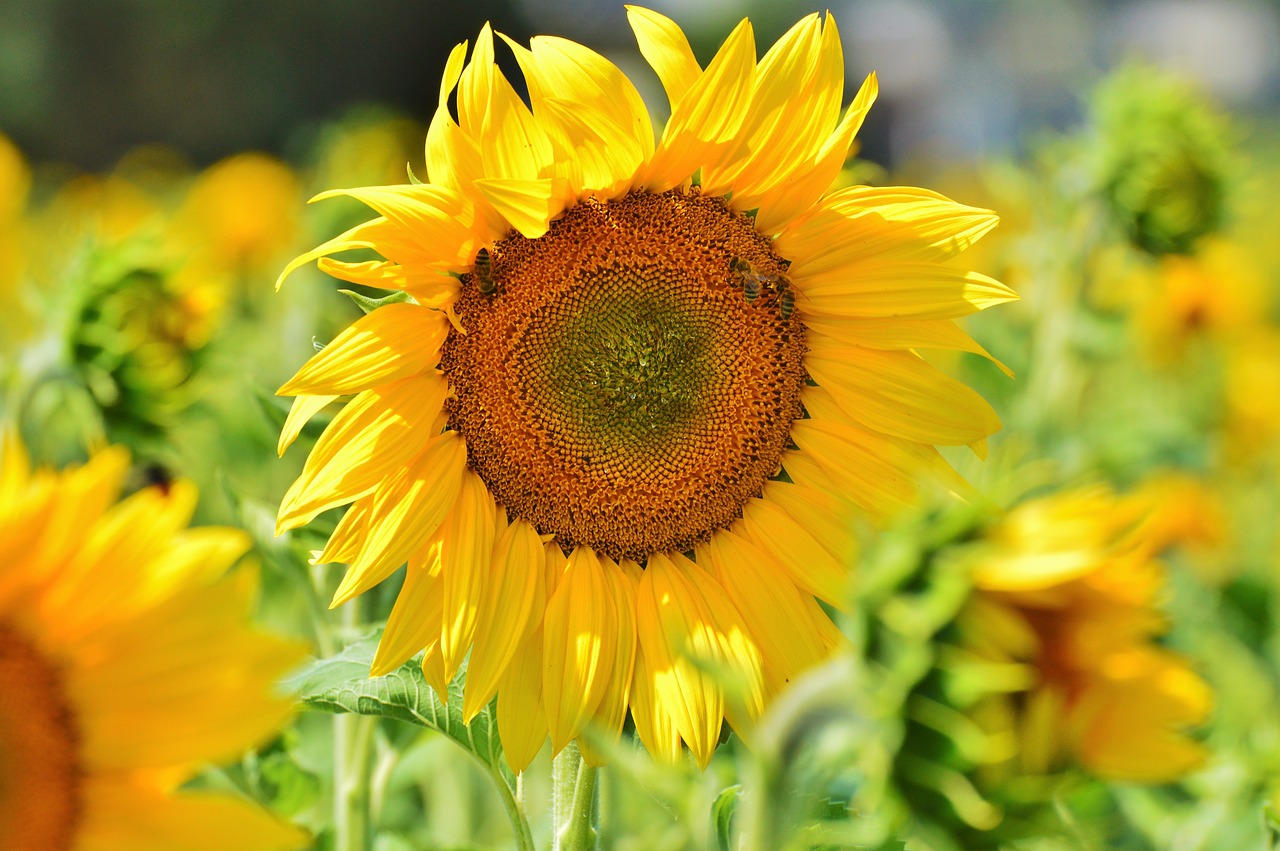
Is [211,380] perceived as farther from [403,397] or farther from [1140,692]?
[1140,692]

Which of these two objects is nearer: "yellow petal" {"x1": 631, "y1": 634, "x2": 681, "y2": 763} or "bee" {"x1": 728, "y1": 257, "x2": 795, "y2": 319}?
"yellow petal" {"x1": 631, "y1": 634, "x2": 681, "y2": 763}

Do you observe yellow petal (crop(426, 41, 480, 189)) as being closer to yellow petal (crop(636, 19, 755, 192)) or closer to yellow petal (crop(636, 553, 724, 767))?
yellow petal (crop(636, 19, 755, 192))

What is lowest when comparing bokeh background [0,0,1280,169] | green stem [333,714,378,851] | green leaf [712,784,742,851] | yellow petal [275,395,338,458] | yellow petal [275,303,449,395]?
bokeh background [0,0,1280,169]

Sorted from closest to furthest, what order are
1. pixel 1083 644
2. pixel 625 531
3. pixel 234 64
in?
pixel 1083 644, pixel 625 531, pixel 234 64

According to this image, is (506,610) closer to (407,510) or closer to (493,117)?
(407,510)

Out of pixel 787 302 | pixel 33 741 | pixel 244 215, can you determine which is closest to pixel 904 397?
pixel 787 302

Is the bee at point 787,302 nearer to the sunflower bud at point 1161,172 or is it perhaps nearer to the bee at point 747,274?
the bee at point 747,274

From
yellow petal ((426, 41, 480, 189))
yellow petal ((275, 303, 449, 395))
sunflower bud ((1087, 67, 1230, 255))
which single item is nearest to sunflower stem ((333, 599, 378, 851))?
yellow petal ((275, 303, 449, 395))
